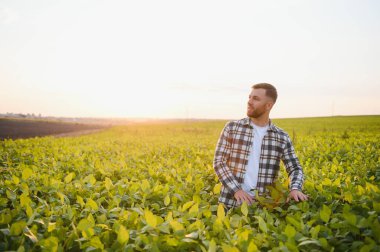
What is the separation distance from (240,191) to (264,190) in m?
0.61

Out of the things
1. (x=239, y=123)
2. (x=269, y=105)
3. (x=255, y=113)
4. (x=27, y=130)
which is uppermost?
(x=269, y=105)

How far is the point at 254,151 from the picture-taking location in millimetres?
3459

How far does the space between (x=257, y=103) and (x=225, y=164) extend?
2.79ft

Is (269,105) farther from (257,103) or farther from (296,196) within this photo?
(296,196)

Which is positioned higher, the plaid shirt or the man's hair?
the man's hair

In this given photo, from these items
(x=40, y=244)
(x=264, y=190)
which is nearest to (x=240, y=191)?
(x=264, y=190)

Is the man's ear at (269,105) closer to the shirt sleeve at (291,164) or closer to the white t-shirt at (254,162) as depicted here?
the white t-shirt at (254,162)

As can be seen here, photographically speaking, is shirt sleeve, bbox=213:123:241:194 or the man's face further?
the man's face

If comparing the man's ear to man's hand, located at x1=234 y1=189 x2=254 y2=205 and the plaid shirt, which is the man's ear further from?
man's hand, located at x1=234 y1=189 x2=254 y2=205

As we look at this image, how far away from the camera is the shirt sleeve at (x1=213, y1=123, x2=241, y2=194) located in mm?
3122

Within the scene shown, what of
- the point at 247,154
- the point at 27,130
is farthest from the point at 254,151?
the point at 27,130

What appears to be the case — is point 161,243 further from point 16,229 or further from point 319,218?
point 319,218

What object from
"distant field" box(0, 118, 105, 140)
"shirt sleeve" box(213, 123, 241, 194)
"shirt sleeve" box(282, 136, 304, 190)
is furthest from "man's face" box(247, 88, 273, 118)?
"distant field" box(0, 118, 105, 140)

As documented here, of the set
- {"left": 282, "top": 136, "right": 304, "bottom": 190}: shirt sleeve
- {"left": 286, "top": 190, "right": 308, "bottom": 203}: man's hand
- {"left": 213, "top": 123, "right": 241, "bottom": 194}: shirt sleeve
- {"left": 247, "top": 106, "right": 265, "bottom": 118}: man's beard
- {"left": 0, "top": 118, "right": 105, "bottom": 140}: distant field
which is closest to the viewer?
{"left": 286, "top": 190, "right": 308, "bottom": 203}: man's hand
